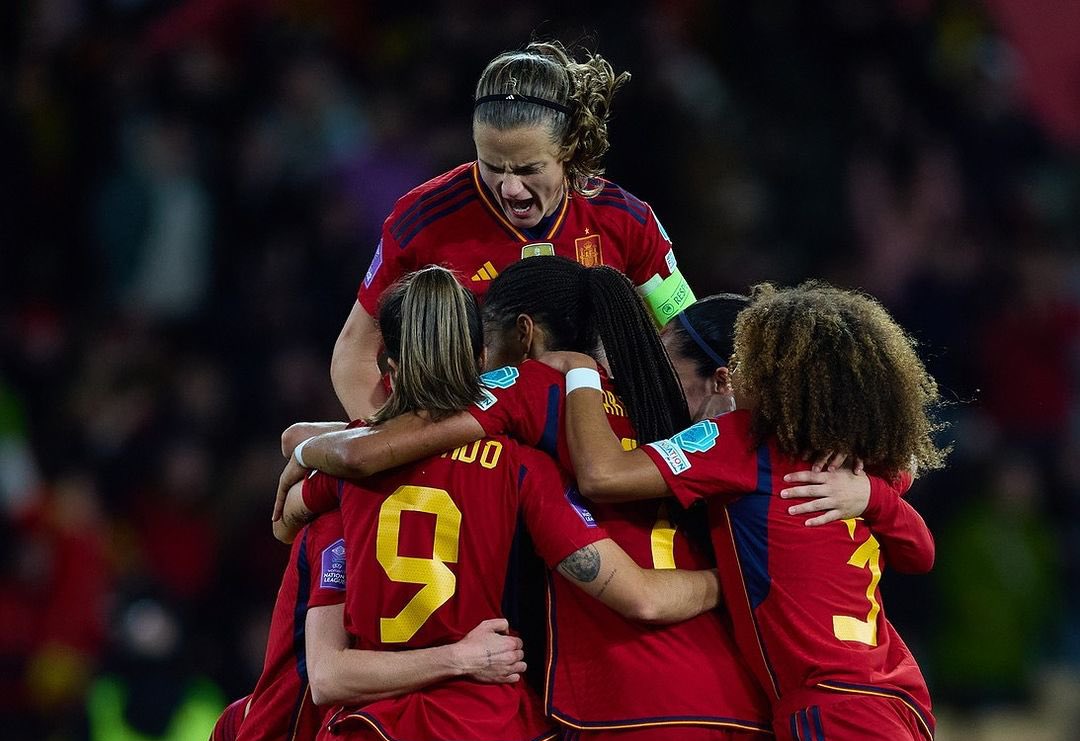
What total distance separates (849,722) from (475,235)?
1611mm

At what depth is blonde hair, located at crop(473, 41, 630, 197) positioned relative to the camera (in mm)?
3771

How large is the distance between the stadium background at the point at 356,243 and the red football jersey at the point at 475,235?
326 centimetres

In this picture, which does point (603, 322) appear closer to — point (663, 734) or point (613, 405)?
point (613, 405)

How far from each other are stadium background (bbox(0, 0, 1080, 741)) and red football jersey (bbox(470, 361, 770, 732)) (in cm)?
384

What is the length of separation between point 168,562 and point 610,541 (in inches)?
187

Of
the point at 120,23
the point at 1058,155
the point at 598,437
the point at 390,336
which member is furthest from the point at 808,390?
the point at 120,23

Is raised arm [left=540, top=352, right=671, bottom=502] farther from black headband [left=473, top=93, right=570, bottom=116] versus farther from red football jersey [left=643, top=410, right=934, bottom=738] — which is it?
black headband [left=473, top=93, right=570, bottom=116]

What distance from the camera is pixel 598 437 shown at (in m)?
3.18

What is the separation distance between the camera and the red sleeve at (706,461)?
3146mm

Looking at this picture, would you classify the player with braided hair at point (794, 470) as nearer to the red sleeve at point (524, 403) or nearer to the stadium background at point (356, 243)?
the red sleeve at point (524, 403)

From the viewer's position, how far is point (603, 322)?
3357mm

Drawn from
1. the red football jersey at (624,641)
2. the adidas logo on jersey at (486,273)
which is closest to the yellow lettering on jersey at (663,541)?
the red football jersey at (624,641)

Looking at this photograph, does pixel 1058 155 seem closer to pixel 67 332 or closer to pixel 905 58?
pixel 905 58

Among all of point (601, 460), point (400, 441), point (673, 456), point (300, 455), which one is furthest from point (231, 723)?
point (673, 456)
